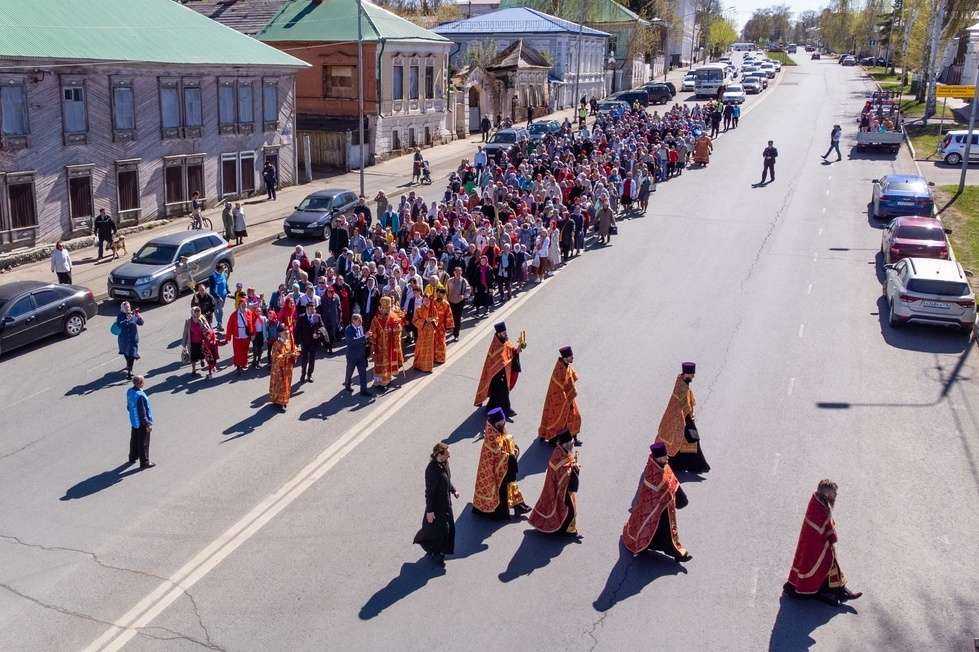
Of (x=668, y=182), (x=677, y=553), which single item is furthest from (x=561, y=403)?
(x=668, y=182)

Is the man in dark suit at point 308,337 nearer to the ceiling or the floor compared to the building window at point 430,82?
nearer to the floor

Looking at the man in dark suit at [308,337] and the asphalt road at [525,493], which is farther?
the man in dark suit at [308,337]

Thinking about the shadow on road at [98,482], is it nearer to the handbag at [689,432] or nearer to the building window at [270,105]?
the handbag at [689,432]

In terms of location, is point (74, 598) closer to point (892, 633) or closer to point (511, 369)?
point (511, 369)

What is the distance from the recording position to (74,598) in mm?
9164

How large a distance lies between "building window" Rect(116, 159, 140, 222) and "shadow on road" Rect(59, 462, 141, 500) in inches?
724

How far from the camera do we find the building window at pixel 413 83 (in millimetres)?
44719

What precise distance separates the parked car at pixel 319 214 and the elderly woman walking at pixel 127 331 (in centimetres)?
1136

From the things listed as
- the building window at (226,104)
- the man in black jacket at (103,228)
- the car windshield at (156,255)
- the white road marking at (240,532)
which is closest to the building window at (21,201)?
the man in black jacket at (103,228)

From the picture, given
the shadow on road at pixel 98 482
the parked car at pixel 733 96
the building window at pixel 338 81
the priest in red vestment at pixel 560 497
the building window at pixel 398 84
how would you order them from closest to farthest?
the priest in red vestment at pixel 560 497, the shadow on road at pixel 98 482, the building window at pixel 338 81, the building window at pixel 398 84, the parked car at pixel 733 96

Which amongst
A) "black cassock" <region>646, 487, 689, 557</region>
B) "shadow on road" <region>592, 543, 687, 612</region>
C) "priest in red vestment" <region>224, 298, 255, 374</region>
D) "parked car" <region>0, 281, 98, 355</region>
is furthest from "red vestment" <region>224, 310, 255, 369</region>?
"black cassock" <region>646, 487, 689, 557</region>

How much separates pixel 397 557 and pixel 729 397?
6.87 metres

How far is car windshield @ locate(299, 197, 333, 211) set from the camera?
91.7ft

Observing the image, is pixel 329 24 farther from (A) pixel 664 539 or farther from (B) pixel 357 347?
(A) pixel 664 539
